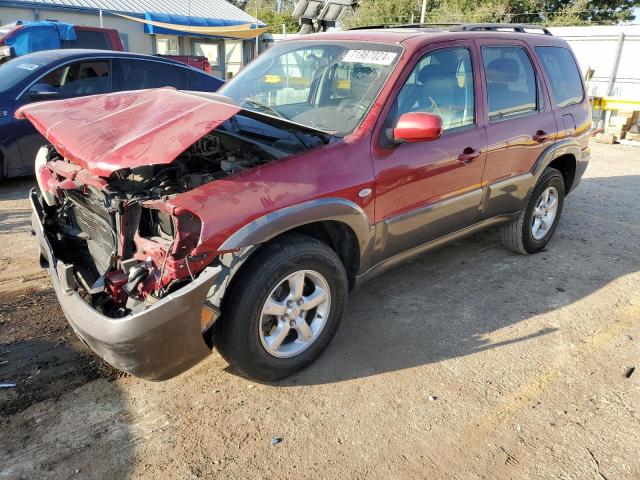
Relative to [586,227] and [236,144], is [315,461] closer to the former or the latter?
[236,144]

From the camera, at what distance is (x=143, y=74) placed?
23.9ft

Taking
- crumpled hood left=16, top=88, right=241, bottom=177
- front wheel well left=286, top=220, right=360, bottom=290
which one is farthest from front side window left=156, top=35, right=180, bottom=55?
front wheel well left=286, top=220, right=360, bottom=290

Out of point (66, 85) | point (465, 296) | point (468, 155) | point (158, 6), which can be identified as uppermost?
point (158, 6)

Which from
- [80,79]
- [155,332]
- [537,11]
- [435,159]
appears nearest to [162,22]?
[80,79]

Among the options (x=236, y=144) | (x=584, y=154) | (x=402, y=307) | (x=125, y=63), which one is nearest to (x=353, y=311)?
(x=402, y=307)

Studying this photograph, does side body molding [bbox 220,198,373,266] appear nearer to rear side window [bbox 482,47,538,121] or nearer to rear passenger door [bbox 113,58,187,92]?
rear side window [bbox 482,47,538,121]

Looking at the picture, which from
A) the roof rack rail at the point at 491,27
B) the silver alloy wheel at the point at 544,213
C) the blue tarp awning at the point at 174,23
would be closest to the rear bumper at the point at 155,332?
the roof rack rail at the point at 491,27

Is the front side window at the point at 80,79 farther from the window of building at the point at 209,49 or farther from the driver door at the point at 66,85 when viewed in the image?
the window of building at the point at 209,49

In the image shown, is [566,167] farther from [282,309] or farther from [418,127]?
[282,309]

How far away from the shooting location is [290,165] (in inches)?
108

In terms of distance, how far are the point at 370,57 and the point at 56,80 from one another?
4893 millimetres

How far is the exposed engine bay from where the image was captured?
2.40 meters

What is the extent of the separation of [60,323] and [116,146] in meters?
1.57

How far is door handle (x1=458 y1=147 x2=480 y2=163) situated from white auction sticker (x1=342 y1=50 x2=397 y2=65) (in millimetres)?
842
